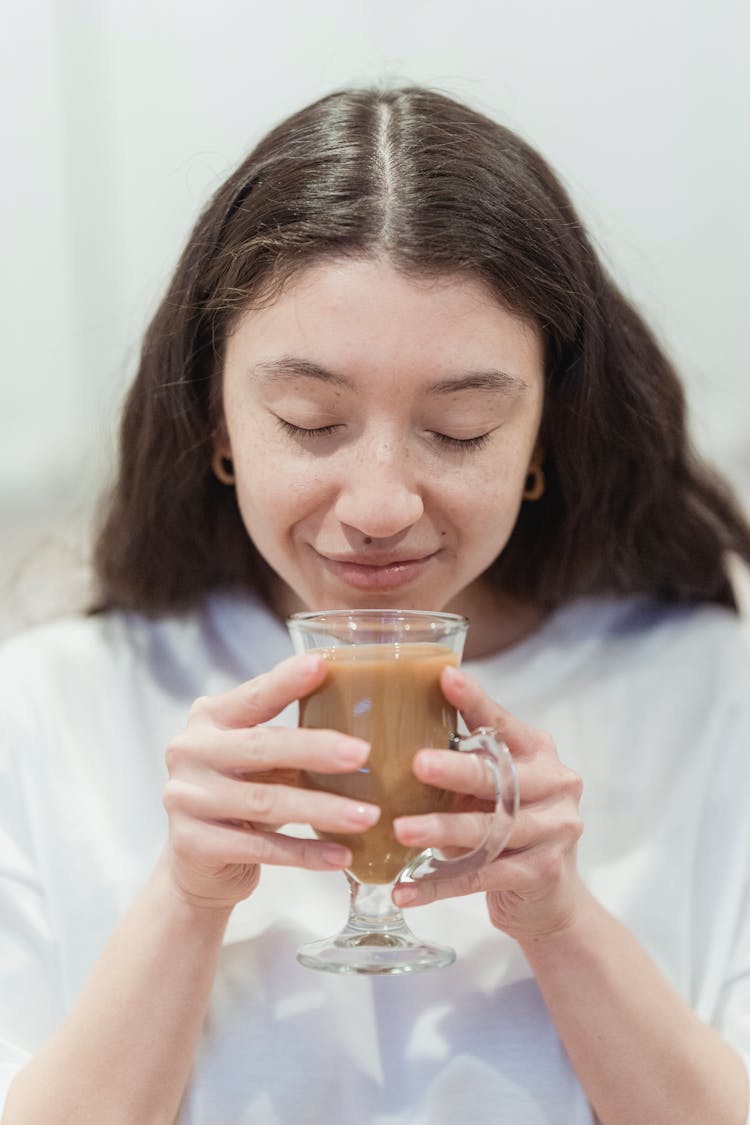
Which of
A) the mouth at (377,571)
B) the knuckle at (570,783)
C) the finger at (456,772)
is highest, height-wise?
the mouth at (377,571)

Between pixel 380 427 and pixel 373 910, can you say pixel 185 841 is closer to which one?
pixel 373 910

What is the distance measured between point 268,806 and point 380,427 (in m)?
0.44

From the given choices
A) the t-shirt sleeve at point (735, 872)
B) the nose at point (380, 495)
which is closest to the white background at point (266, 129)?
the t-shirt sleeve at point (735, 872)

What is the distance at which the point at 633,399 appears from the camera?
175 cm

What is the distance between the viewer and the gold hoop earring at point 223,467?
1.72m

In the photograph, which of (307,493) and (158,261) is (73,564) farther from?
(158,261)

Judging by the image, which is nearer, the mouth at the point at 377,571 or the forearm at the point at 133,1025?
the forearm at the point at 133,1025

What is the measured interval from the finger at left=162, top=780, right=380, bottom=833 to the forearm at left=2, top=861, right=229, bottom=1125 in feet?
0.58

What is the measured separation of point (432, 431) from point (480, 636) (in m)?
0.49

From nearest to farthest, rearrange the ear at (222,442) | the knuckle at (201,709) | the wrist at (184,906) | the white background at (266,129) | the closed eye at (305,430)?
the knuckle at (201,709) < the wrist at (184,906) < the closed eye at (305,430) < the ear at (222,442) < the white background at (266,129)

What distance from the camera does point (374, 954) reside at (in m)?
1.21

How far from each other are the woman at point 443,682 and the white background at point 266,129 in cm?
92

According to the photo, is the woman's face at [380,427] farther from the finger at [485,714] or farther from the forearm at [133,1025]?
the forearm at [133,1025]

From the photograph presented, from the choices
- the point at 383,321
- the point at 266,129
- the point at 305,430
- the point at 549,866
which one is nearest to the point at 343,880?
the point at 549,866
